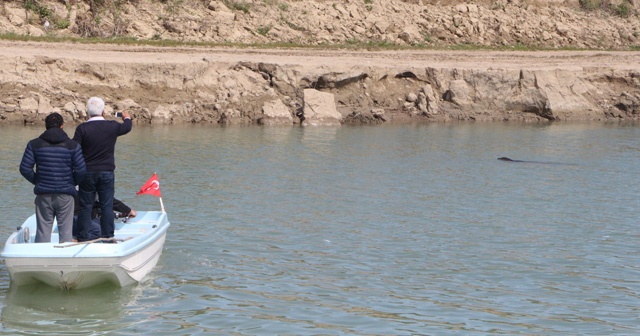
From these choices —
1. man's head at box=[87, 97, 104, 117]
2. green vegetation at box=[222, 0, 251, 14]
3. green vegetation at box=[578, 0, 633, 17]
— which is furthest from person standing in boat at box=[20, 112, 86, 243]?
green vegetation at box=[578, 0, 633, 17]

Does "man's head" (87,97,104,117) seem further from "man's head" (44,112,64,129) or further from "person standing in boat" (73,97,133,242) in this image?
"man's head" (44,112,64,129)

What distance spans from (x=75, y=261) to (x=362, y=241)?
4.41 m

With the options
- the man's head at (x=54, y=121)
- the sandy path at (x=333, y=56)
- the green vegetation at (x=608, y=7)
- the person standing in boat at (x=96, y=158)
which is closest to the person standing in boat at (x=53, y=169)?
the man's head at (x=54, y=121)

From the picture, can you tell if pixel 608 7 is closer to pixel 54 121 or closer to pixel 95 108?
pixel 95 108

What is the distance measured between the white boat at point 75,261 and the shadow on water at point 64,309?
0.11 meters

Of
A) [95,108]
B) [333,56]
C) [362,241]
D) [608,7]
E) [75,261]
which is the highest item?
[608,7]

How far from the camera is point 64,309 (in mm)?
9516

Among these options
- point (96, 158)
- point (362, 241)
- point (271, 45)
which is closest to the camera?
point (96, 158)

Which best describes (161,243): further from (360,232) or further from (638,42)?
(638,42)

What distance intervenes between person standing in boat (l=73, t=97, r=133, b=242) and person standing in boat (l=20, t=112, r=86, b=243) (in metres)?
0.23

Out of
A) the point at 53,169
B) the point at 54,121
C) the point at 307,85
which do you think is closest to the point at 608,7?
the point at 307,85

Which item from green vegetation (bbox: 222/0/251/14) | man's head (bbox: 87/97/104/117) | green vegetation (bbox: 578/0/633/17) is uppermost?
green vegetation (bbox: 578/0/633/17)

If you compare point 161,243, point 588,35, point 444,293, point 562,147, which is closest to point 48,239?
point 161,243

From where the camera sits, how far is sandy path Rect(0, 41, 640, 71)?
26914mm
